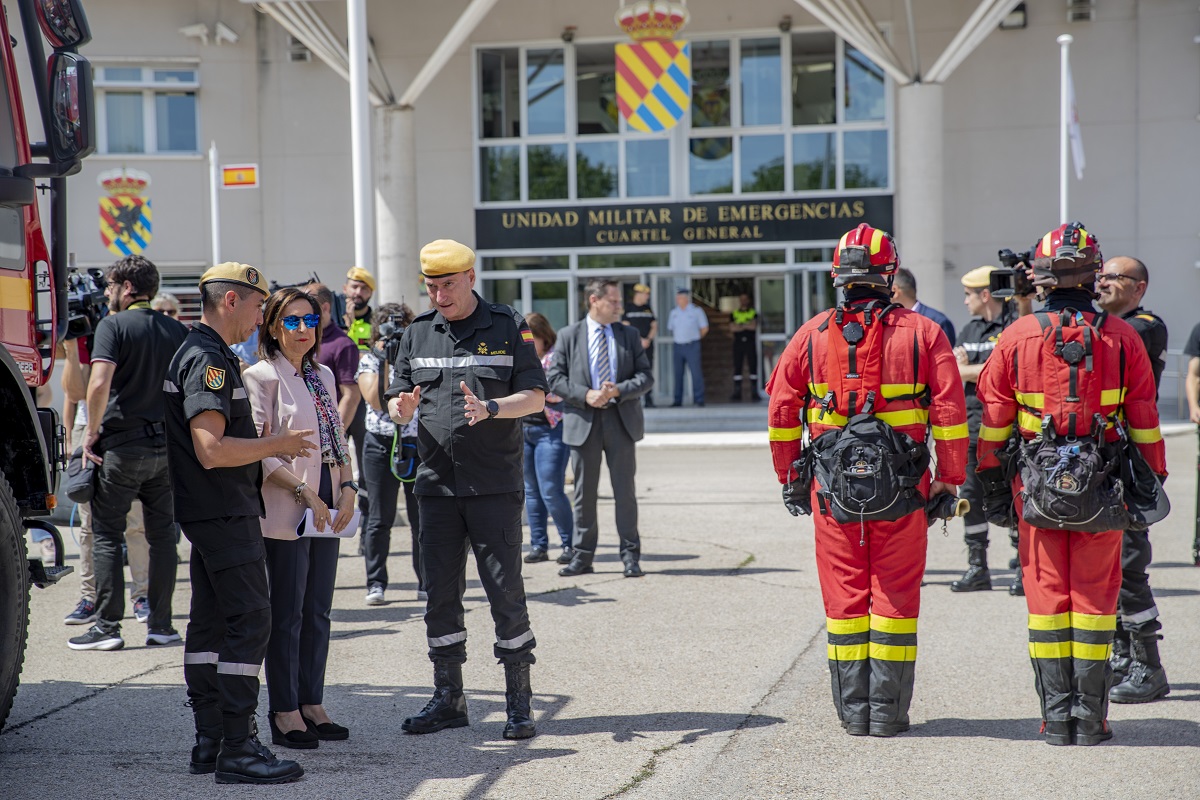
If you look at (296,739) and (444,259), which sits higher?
(444,259)

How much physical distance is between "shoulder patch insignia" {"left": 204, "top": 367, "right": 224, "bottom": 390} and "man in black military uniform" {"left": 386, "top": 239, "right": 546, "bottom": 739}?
0.81 metres

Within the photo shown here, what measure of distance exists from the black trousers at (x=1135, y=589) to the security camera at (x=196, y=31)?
21.9 m

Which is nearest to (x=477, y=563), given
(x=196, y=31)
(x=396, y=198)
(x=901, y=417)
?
(x=901, y=417)

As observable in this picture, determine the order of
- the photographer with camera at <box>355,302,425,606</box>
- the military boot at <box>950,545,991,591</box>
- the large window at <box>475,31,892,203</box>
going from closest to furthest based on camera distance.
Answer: the photographer with camera at <box>355,302,425,606</box> < the military boot at <box>950,545,991,591</box> < the large window at <box>475,31,892,203</box>

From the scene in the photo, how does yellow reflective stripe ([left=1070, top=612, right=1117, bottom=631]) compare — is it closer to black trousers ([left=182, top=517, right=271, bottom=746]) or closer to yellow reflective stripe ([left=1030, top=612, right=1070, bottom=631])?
yellow reflective stripe ([left=1030, top=612, right=1070, bottom=631])

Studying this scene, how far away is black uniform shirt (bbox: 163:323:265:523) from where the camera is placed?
4.42 metres

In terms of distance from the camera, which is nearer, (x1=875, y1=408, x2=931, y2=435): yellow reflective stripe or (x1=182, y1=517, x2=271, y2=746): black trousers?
(x1=182, y1=517, x2=271, y2=746): black trousers

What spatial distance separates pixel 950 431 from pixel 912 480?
0.27m

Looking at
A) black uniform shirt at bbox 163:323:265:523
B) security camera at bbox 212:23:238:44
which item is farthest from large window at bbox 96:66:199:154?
black uniform shirt at bbox 163:323:265:523

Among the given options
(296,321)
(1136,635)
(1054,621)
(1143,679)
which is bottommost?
(1143,679)

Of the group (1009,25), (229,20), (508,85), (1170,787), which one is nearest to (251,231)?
(229,20)

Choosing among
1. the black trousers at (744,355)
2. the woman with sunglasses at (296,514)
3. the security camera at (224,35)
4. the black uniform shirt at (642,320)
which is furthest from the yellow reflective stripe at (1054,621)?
the security camera at (224,35)

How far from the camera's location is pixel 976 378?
7887mm

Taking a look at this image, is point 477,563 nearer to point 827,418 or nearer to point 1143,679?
point 827,418
